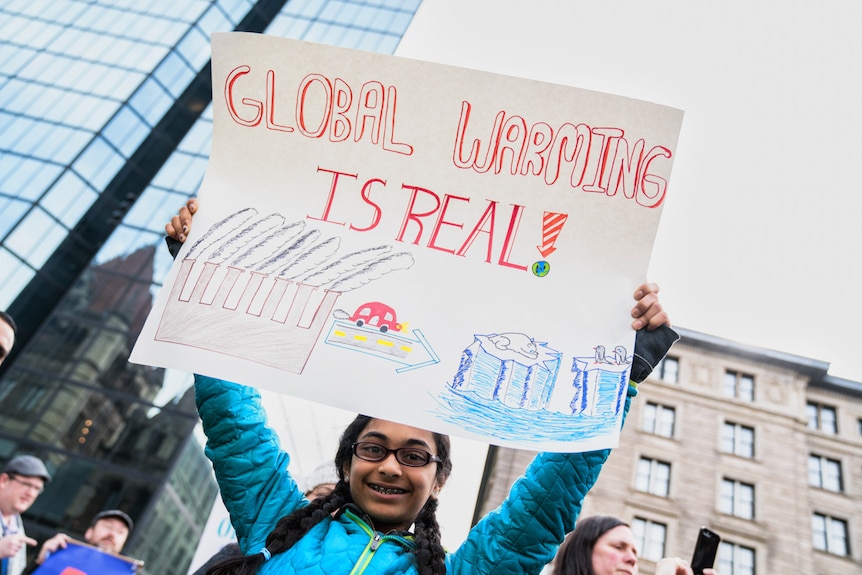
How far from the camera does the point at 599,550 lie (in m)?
2.49

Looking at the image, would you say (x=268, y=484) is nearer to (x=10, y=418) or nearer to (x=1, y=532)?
(x=1, y=532)

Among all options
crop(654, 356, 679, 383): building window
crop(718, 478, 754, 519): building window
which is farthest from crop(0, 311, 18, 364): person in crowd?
crop(654, 356, 679, 383): building window

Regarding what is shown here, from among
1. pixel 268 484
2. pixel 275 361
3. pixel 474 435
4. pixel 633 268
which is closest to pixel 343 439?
pixel 268 484

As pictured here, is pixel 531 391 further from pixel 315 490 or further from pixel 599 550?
pixel 315 490

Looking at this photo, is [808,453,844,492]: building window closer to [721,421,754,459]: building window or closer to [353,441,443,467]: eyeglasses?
[721,421,754,459]: building window

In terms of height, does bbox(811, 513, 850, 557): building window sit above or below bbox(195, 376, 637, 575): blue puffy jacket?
above

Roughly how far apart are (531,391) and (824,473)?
2801 centimetres

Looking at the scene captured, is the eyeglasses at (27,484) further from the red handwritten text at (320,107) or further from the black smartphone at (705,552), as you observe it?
the black smartphone at (705,552)

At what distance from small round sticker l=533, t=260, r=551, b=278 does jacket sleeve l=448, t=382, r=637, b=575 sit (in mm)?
370

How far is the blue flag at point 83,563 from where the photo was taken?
372 centimetres

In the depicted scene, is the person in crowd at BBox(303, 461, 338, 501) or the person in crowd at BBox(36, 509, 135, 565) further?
the person in crowd at BBox(36, 509, 135, 565)

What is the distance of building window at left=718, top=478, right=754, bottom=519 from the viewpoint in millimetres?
21656

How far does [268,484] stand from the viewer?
173 cm

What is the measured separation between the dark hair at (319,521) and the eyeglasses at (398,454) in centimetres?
13
